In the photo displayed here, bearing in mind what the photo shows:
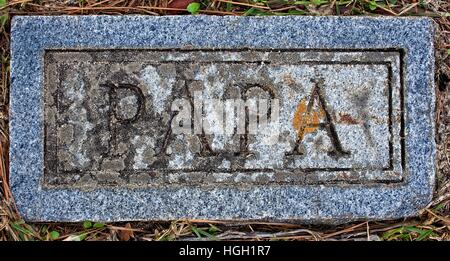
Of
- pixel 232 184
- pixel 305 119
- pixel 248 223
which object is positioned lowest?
pixel 248 223

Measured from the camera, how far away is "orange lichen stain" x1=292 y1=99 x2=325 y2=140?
2088 millimetres

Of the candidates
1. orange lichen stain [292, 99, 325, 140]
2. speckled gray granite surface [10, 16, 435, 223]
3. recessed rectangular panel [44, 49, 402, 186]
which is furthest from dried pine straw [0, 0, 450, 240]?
orange lichen stain [292, 99, 325, 140]

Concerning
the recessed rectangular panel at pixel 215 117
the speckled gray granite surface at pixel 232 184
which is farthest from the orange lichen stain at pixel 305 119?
the speckled gray granite surface at pixel 232 184

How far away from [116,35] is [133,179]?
1.77 feet

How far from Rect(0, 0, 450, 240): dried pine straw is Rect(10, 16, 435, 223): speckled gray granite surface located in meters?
0.05

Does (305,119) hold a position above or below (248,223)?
above

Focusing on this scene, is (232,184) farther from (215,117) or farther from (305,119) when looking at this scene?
(305,119)

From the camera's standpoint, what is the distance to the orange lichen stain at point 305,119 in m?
2.09

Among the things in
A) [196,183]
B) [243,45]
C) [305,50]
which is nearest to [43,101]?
[196,183]

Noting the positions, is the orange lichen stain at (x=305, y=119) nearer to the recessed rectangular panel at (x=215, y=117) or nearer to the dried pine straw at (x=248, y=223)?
the recessed rectangular panel at (x=215, y=117)

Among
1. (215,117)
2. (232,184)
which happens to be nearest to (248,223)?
(232,184)

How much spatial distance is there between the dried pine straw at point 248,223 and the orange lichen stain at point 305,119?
361 millimetres

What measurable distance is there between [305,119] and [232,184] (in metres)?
0.36

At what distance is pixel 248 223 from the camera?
213 centimetres
